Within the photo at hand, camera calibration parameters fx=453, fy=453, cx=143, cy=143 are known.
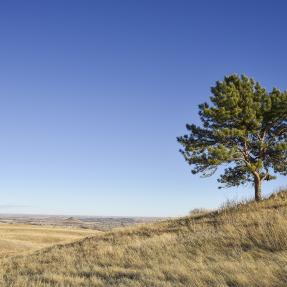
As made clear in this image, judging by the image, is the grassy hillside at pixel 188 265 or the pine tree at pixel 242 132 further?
the pine tree at pixel 242 132

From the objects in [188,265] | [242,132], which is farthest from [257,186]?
[188,265]

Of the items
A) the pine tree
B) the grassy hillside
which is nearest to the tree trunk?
the pine tree

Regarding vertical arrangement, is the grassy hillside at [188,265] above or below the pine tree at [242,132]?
below

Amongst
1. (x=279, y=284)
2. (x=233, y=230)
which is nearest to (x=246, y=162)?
(x=233, y=230)

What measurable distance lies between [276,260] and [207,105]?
22.6 m

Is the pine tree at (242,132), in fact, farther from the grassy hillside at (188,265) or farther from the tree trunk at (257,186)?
the grassy hillside at (188,265)

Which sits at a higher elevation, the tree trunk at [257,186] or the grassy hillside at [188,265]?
the tree trunk at [257,186]

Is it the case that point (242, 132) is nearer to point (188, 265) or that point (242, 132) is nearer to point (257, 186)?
point (257, 186)

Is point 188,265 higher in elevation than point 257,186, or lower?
lower

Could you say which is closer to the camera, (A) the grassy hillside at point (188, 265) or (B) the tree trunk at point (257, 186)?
(A) the grassy hillside at point (188, 265)

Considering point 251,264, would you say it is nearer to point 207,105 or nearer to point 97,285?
point 97,285

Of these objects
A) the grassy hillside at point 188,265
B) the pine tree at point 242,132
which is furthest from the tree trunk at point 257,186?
the grassy hillside at point 188,265

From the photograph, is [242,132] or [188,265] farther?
[242,132]

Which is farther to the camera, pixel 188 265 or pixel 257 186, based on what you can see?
pixel 257 186
